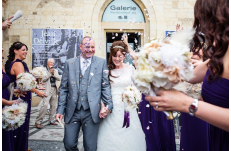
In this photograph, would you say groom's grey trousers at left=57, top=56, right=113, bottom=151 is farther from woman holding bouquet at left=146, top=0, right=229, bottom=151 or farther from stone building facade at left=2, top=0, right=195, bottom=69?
stone building facade at left=2, top=0, right=195, bottom=69

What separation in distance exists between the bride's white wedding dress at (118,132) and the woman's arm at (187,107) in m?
1.88

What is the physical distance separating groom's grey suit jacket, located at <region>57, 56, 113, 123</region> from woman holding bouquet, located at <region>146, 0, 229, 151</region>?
1673 mm

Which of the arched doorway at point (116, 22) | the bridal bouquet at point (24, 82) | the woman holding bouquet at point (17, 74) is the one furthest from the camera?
the arched doorway at point (116, 22)

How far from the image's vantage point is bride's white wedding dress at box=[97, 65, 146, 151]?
2801mm

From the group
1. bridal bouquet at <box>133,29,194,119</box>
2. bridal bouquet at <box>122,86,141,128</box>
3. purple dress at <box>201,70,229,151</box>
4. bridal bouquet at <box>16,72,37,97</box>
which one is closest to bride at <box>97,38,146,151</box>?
bridal bouquet at <box>122,86,141,128</box>

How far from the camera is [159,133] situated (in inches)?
121

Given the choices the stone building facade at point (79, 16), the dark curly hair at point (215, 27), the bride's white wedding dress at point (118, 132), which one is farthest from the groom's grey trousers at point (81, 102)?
the stone building facade at point (79, 16)

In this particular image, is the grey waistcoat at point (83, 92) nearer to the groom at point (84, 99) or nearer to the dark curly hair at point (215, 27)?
the groom at point (84, 99)

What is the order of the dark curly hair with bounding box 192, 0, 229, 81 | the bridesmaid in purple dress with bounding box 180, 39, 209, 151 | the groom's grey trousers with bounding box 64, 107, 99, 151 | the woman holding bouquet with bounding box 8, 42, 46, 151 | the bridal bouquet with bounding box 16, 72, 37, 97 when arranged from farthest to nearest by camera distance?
the woman holding bouquet with bounding box 8, 42, 46, 151 < the bridal bouquet with bounding box 16, 72, 37, 97 < the groom's grey trousers with bounding box 64, 107, 99, 151 < the bridesmaid in purple dress with bounding box 180, 39, 209, 151 < the dark curly hair with bounding box 192, 0, 229, 81

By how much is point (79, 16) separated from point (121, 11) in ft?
6.79

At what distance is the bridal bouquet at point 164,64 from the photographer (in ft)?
3.33

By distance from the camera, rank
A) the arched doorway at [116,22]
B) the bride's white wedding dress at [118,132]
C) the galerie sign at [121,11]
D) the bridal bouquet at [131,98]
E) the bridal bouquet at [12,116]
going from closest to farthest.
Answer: the bridal bouquet at [12,116] → the bridal bouquet at [131,98] → the bride's white wedding dress at [118,132] → the arched doorway at [116,22] → the galerie sign at [121,11]

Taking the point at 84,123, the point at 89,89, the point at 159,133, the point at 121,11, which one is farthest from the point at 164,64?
the point at 121,11

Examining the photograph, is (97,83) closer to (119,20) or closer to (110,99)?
(110,99)
